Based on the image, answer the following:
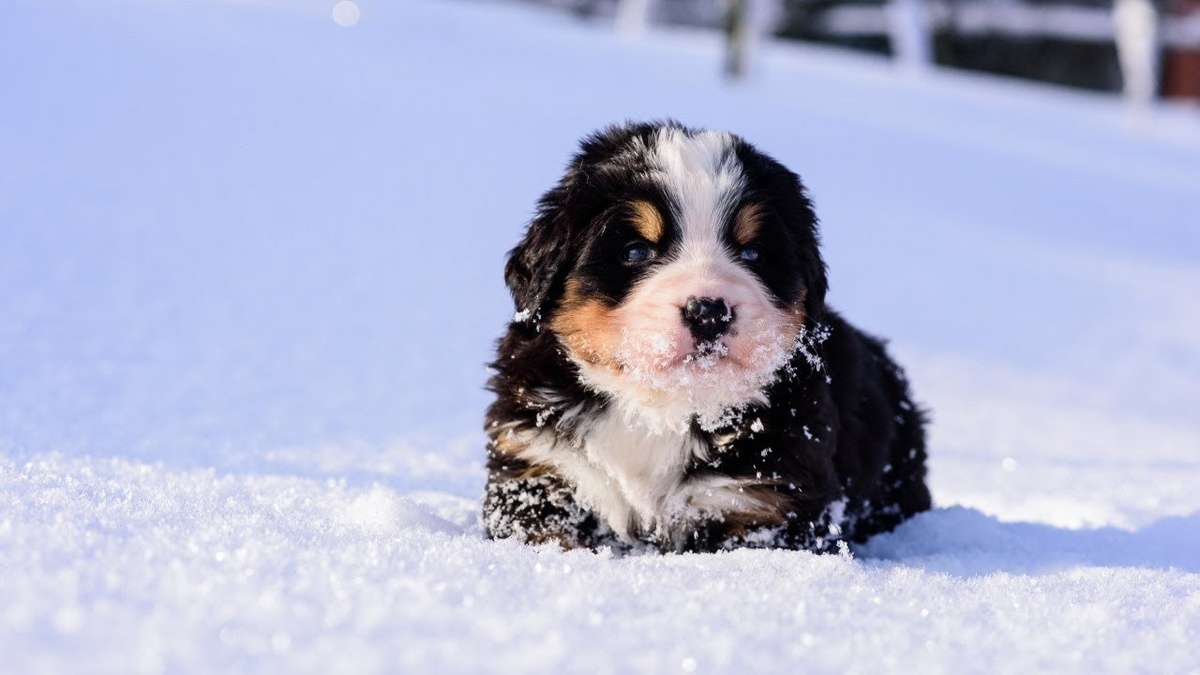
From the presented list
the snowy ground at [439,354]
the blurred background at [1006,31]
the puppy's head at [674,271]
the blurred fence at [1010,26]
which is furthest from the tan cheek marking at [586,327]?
the blurred background at [1006,31]

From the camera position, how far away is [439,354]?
5.82 m

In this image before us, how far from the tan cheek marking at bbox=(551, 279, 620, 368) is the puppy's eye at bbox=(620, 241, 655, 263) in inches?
4.9

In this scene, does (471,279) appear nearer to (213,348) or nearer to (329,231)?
(329,231)

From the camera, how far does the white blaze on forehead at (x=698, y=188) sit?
2.72 meters

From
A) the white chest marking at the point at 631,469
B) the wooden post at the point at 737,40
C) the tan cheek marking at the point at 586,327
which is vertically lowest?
the white chest marking at the point at 631,469

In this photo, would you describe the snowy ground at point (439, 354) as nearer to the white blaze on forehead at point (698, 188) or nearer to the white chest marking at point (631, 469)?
the white chest marking at point (631, 469)

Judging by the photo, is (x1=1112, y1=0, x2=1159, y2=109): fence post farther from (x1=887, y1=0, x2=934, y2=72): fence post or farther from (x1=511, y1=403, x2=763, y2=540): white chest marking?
(x1=511, y1=403, x2=763, y2=540): white chest marking

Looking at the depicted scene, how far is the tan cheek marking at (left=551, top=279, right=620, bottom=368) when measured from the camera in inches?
105

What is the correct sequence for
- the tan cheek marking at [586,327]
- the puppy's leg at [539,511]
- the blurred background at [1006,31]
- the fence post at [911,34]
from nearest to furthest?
1. the tan cheek marking at [586,327]
2. the puppy's leg at [539,511]
3. the fence post at [911,34]
4. the blurred background at [1006,31]

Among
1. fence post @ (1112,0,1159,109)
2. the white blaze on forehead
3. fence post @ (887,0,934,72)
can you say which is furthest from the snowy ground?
fence post @ (887,0,934,72)

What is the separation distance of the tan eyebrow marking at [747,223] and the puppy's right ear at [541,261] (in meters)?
0.39

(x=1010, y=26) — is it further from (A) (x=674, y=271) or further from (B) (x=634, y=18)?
(A) (x=674, y=271)

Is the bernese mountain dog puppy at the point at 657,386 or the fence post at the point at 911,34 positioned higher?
the fence post at the point at 911,34

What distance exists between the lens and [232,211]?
7188mm
